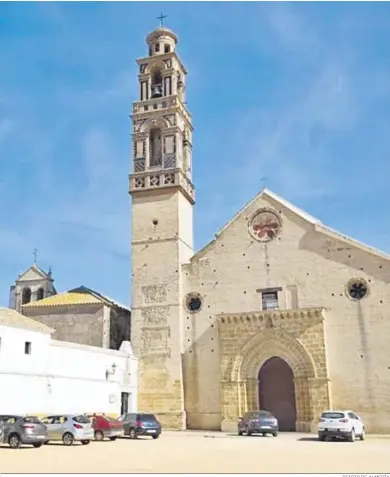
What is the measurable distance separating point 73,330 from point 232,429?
1163 centimetres

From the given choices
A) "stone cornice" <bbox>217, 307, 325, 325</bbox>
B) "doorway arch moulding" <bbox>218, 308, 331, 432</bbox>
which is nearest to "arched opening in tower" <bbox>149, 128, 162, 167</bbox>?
"stone cornice" <bbox>217, 307, 325, 325</bbox>

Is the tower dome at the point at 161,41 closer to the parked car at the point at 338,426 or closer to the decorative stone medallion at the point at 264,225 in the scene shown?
the decorative stone medallion at the point at 264,225

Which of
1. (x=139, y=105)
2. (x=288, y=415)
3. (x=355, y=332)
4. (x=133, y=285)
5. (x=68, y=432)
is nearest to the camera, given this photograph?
(x=68, y=432)

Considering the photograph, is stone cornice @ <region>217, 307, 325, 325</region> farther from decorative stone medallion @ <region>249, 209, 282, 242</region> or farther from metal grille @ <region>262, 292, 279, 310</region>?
decorative stone medallion @ <region>249, 209, 282, 242</region>

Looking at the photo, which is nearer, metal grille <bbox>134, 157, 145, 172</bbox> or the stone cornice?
the stone cornice

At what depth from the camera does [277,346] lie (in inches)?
1258

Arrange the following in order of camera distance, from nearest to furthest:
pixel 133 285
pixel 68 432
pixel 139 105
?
pixel 68 432
pixel 133 285
pixel 139 105

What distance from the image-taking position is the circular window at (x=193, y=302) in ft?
113

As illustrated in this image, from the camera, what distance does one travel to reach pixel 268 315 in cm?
3219

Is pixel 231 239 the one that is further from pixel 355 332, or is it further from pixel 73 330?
pixel 73 330

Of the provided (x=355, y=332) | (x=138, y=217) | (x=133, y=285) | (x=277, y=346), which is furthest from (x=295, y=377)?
(x=138, y=217)

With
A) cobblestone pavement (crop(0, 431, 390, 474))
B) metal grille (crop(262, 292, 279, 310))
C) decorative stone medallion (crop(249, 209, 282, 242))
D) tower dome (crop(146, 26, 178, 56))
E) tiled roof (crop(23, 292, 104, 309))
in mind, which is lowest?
cobblestone pavement (crop(0, 431, 390, 474))

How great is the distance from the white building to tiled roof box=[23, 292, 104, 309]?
159 inches

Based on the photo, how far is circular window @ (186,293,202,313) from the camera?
34375mm
